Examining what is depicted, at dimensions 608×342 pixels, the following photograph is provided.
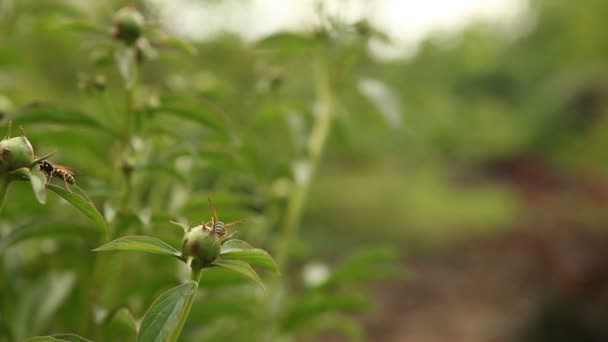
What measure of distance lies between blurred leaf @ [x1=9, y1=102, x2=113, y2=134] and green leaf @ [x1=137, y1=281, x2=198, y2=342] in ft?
0.50

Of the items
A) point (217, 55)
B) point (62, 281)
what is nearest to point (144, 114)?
point (62, 281)

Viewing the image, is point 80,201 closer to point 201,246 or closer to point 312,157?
point 201,246

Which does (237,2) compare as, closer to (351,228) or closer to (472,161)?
(351,228)

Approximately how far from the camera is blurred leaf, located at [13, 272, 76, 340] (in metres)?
0.40

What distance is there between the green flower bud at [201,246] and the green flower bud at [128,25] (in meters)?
0.15

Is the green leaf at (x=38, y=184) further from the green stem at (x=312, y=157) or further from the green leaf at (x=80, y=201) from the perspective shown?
the green stem at (x=312, y=157)

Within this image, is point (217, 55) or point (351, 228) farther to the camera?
point (351, 228)

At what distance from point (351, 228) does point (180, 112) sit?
3114 millimetres

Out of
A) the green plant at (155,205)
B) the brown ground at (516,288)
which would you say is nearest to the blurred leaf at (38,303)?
the green plant at (155,205)

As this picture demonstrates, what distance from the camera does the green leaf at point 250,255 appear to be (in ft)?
0.80

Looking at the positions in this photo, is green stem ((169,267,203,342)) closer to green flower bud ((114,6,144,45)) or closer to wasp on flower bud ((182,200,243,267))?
wasp on flower bud ((182,200,243,267))

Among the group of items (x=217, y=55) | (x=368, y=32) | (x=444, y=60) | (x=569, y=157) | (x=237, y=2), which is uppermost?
(x=444, y=60)

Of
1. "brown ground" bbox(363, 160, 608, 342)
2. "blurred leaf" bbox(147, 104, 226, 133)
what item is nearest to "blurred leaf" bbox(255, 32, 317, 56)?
"blurred leaf" bbox(147, 104, 226, 133)

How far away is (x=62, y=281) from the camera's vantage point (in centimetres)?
43
